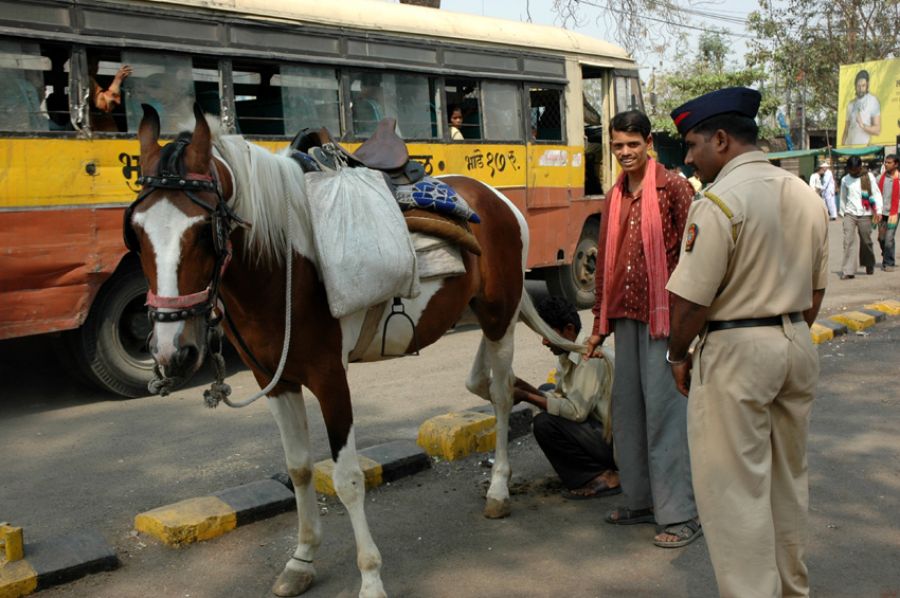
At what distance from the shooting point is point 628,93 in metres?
12.3

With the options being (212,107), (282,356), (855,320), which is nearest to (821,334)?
(855,320)

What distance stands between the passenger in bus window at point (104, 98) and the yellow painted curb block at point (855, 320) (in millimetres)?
7524

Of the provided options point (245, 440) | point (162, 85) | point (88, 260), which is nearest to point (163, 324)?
point (245, 440)

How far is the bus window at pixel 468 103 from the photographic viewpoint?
10055 mm

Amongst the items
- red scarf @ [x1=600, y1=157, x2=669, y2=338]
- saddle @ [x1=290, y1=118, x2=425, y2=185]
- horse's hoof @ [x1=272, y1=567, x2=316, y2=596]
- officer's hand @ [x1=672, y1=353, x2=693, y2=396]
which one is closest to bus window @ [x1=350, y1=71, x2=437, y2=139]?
saddle @ [x1=290, y1=118, x2=425, y2=185]

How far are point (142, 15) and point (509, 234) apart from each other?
408cm

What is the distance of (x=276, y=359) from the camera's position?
3664 millimetres

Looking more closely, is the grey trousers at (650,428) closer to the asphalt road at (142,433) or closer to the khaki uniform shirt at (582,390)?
the khaki uniform shirt at (582,390)

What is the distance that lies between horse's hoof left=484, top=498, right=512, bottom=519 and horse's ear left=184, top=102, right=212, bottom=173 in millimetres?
2352

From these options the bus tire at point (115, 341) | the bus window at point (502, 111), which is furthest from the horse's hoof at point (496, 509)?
the bus window at point (502, 111)

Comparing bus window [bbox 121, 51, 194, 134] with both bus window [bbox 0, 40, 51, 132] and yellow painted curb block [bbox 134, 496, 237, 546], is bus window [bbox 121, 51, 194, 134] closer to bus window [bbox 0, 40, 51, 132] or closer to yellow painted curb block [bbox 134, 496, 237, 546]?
bus window [bbox 0, 40, 51, 132]

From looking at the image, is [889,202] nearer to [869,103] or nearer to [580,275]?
Result: [580,275]

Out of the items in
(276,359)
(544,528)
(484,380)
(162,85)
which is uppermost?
(162,85)

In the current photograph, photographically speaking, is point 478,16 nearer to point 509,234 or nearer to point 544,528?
point 509,234
